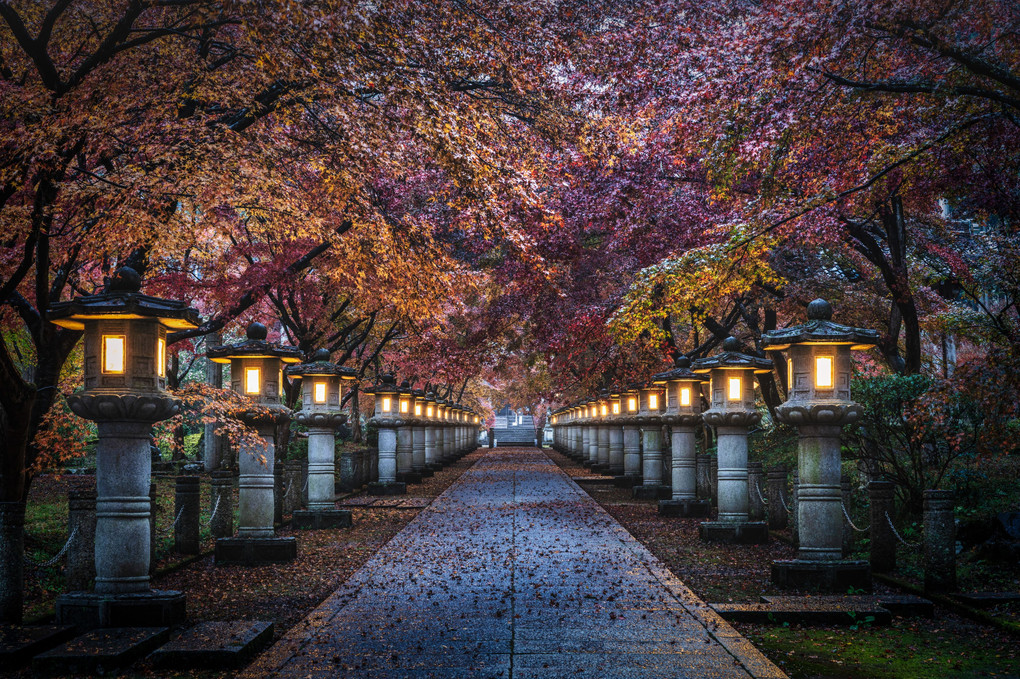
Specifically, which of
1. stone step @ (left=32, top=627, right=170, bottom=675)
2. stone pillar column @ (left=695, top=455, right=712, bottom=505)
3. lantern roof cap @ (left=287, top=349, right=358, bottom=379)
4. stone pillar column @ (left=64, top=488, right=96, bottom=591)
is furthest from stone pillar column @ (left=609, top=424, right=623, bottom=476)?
stone step @ (left=32, top=627, right=170, bottom=675)

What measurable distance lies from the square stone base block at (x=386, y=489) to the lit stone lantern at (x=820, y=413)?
14838 mm

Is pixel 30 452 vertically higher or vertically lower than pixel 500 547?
higher

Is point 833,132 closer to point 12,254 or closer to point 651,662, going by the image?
point 651,662

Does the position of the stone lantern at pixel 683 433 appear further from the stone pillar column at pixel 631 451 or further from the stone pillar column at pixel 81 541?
the stone pillar column at pixel 81 541

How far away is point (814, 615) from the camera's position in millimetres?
7820

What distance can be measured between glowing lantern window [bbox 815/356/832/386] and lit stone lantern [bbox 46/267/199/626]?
7.32 metres

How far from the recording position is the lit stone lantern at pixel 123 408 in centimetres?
794

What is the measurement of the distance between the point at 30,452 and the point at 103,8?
5882 millimetres

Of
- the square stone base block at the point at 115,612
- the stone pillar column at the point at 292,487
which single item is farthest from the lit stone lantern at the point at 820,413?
the stone pillar column at the point at 292,487

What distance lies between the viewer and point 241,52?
439 inches

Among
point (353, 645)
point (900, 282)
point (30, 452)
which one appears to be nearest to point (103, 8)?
point (30, 452)

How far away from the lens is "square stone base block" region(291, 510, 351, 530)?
51.1ft

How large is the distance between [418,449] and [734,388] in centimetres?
1796

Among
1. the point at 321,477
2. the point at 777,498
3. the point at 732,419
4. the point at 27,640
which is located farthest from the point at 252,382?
the point at 777,498
